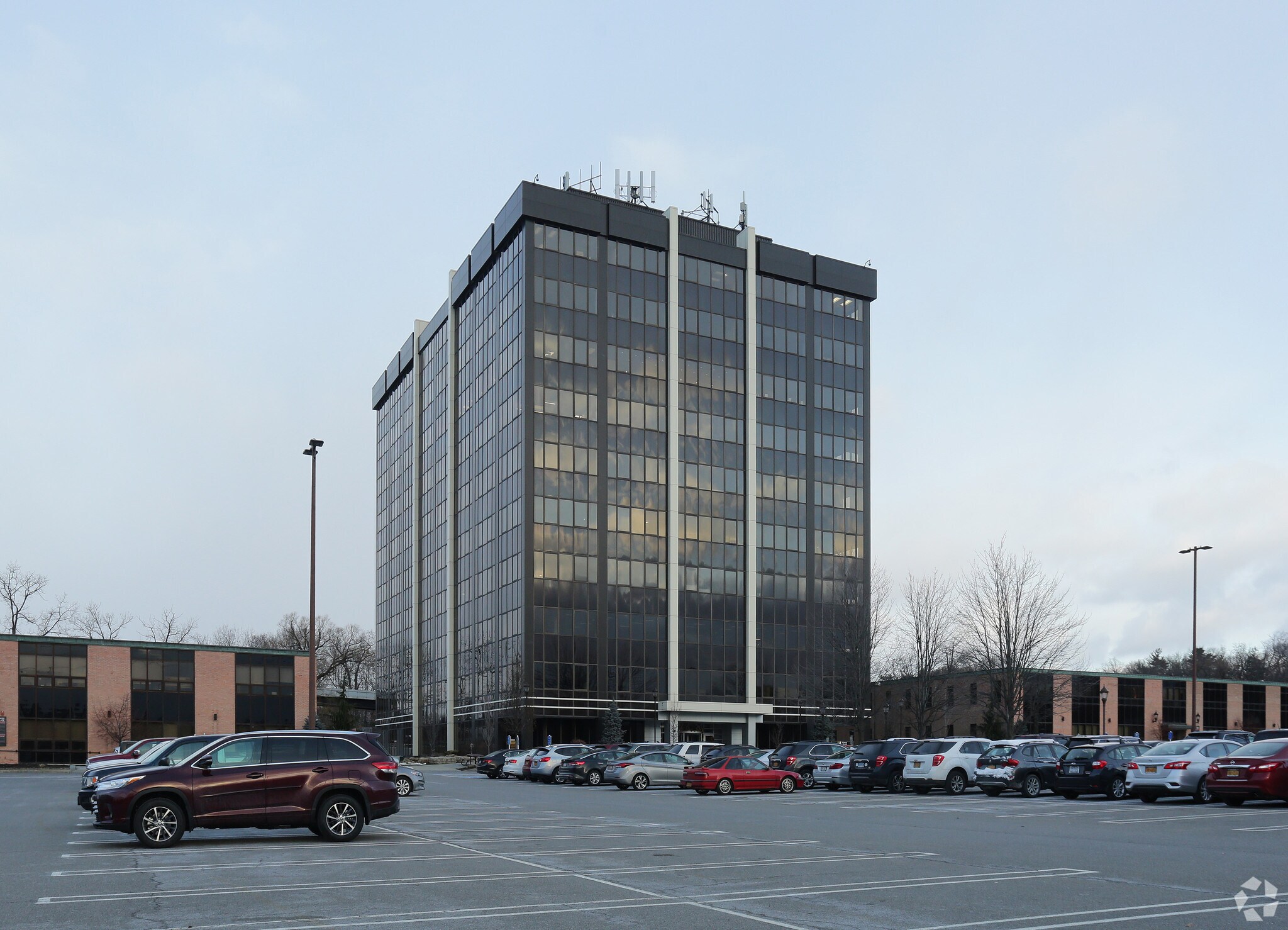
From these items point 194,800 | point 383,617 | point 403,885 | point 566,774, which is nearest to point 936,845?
point 403,885

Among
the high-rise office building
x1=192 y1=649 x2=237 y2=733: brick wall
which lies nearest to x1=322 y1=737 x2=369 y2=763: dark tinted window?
the high-rise office building

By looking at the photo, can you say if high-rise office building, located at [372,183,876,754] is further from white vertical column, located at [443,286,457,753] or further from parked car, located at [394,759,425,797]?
parked car, located at [394,759,425,797]

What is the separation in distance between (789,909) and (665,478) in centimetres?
7499

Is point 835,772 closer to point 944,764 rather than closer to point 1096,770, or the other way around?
point 944,764

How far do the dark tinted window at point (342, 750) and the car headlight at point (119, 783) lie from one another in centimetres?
274

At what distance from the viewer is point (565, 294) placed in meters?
83.8

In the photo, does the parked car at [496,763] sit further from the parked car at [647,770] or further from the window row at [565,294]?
the window row at [565,294]

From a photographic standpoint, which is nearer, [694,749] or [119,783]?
[119,783]

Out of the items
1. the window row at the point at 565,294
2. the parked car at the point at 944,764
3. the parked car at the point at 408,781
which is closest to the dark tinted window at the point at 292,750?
the parked car at the point at 408,781

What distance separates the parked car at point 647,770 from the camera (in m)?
40.8

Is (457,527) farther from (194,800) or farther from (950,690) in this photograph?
(194,800)

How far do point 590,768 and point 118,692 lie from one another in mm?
39429

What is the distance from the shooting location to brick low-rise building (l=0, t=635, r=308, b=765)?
230 ft

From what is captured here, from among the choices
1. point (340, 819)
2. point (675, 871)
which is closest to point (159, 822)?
point (340, 819)
